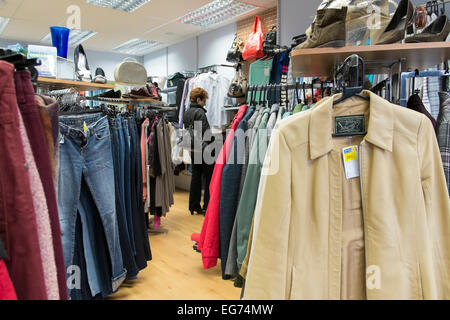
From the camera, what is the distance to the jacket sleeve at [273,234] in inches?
43.3

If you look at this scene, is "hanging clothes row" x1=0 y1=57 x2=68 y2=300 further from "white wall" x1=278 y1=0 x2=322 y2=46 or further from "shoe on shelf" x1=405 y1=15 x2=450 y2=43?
"white wall" x1=278 y1=0 x2=322 y2=46

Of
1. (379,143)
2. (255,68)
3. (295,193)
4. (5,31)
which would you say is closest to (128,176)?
(295,193)

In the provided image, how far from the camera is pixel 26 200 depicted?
0.76 meters

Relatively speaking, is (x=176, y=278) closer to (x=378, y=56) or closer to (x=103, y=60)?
(x=378, y=56)

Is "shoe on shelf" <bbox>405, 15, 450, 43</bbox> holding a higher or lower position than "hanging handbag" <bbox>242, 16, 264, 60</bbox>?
lower

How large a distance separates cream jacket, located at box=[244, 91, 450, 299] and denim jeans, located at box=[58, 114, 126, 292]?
1245 mm

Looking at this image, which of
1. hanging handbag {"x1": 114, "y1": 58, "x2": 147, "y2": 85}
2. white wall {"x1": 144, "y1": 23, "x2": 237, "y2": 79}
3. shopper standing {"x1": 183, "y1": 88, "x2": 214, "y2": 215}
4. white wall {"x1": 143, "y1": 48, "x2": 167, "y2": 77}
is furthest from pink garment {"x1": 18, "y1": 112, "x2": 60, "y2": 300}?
white wall {"x1": 143, "y1": 48, "x2": 167, "y2": 77}

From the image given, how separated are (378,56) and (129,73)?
2.87 meters

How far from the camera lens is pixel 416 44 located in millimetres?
1420

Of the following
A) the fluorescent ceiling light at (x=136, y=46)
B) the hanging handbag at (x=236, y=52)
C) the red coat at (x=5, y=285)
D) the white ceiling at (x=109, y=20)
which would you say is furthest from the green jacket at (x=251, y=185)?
the fluorescent ceiling light at (x=136, y=46)

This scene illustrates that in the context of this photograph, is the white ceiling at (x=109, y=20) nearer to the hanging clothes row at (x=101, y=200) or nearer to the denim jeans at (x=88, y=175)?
the hanging clothes row at (x=101, y=200)

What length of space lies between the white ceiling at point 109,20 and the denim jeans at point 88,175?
11.3 feet

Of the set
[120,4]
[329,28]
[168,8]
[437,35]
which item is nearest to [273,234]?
[329,28]

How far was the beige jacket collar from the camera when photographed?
114 centimetres
